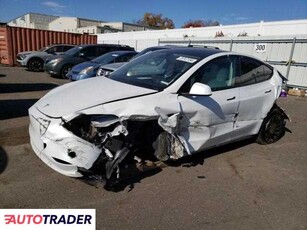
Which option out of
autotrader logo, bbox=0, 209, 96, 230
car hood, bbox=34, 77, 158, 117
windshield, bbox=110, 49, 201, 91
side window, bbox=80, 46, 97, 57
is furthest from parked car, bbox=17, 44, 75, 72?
autotrader logo, bbox=0, 209, 96, 230

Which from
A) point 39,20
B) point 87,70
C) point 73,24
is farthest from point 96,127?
point 39,20

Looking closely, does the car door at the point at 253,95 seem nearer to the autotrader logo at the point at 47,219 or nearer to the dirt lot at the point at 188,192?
the dirt lot at the point at 188,192

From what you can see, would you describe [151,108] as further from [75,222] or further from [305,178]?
[305,178]

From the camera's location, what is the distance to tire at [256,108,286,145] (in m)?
5.33

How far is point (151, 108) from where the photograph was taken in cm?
357

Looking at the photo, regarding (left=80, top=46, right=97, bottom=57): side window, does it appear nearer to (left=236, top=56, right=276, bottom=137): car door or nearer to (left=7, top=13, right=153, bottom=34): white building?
(left=236, top=56, right=276, bottom=137): car door

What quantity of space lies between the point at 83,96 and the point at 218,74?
2.06 m

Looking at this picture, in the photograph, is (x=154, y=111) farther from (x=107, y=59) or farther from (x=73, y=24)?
(x=73, y=24)

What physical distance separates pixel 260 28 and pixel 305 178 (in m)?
16.2

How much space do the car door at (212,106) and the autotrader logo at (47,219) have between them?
164cm

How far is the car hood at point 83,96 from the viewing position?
3348 millimetres

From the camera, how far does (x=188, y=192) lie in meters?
3.59

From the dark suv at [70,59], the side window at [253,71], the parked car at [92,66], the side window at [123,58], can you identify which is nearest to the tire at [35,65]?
the dark suv at [70,59]

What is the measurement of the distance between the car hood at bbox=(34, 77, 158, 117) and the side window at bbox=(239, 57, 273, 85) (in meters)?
1.83
